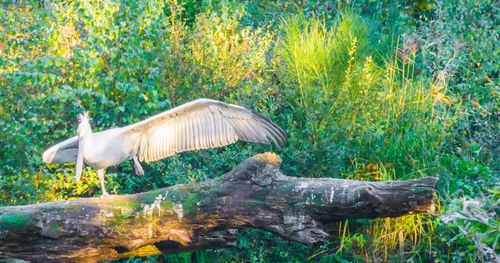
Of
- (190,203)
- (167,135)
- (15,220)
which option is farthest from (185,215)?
(15,220)

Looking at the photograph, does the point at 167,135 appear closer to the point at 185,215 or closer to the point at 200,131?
the point at 200,131

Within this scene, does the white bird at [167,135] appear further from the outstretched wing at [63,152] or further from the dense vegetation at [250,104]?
the dense vegetation at [250,104]

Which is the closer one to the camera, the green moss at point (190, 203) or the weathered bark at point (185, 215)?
the weathered bark at point (185, 215)

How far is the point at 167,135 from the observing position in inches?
203

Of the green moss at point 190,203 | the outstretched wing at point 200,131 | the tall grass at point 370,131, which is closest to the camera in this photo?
the green moss at point 190,203

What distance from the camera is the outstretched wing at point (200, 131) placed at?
508 cm

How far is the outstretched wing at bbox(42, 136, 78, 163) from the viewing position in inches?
192

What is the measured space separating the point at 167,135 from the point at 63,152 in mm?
956

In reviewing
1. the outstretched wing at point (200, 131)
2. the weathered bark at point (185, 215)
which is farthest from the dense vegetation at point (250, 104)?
the weathered bark at point (185, 215)

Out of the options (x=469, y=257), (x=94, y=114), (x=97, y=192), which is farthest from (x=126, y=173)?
(x=469, y=257)

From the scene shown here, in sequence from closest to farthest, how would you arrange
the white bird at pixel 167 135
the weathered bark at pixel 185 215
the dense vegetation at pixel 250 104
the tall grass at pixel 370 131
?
the weathered bark at pixel 185 215 < the white bird at pixel 167 135 < the tall grass at pixel 370 131 < the dense vegetation at pixel 250 104

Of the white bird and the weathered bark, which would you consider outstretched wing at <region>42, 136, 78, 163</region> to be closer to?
the white bird

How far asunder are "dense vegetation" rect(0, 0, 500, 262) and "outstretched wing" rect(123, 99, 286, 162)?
1021 millimetres

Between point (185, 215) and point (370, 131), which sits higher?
point (370, 131)
